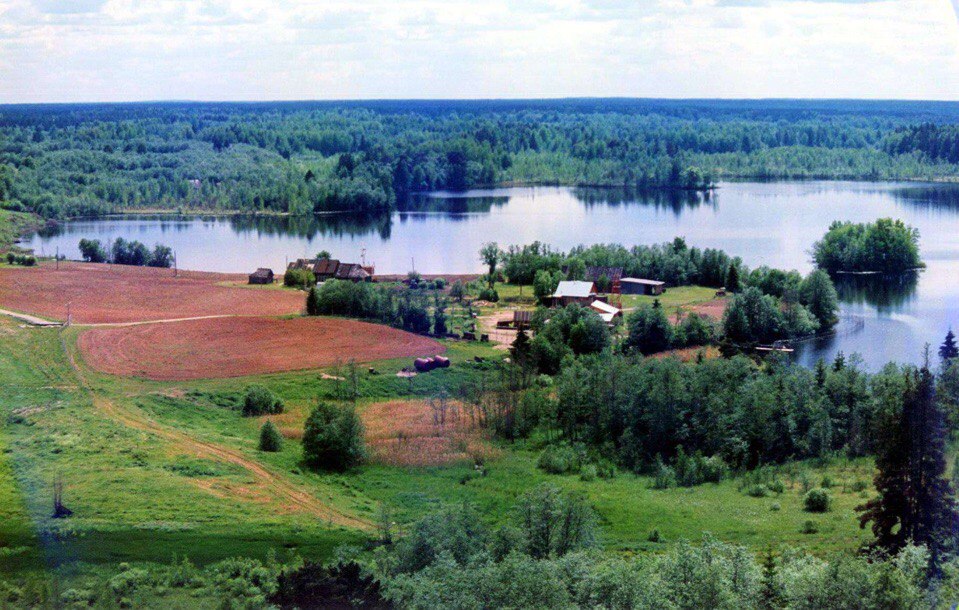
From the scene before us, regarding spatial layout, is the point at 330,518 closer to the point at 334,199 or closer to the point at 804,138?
the point at 334,199

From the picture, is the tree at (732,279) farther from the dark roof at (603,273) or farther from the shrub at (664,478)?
the shrub at (664,478)

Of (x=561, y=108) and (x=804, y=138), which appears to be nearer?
(x=804, y=138)

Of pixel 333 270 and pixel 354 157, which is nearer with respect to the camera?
pixel 333 270

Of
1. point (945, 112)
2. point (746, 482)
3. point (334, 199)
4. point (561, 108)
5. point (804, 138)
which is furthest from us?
point (561, 108)

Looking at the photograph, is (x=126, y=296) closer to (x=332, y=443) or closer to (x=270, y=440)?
(x=270, y=440)

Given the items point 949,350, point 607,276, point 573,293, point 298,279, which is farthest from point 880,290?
point 298,279

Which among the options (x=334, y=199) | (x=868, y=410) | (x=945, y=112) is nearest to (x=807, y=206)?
(x=334, y=199)

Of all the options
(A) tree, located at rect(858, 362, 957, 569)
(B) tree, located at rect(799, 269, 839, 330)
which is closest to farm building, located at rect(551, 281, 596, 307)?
(B) tree, located at rect(799, 269, 839, 330)

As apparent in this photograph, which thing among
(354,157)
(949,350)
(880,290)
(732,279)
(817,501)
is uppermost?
(354,157)
